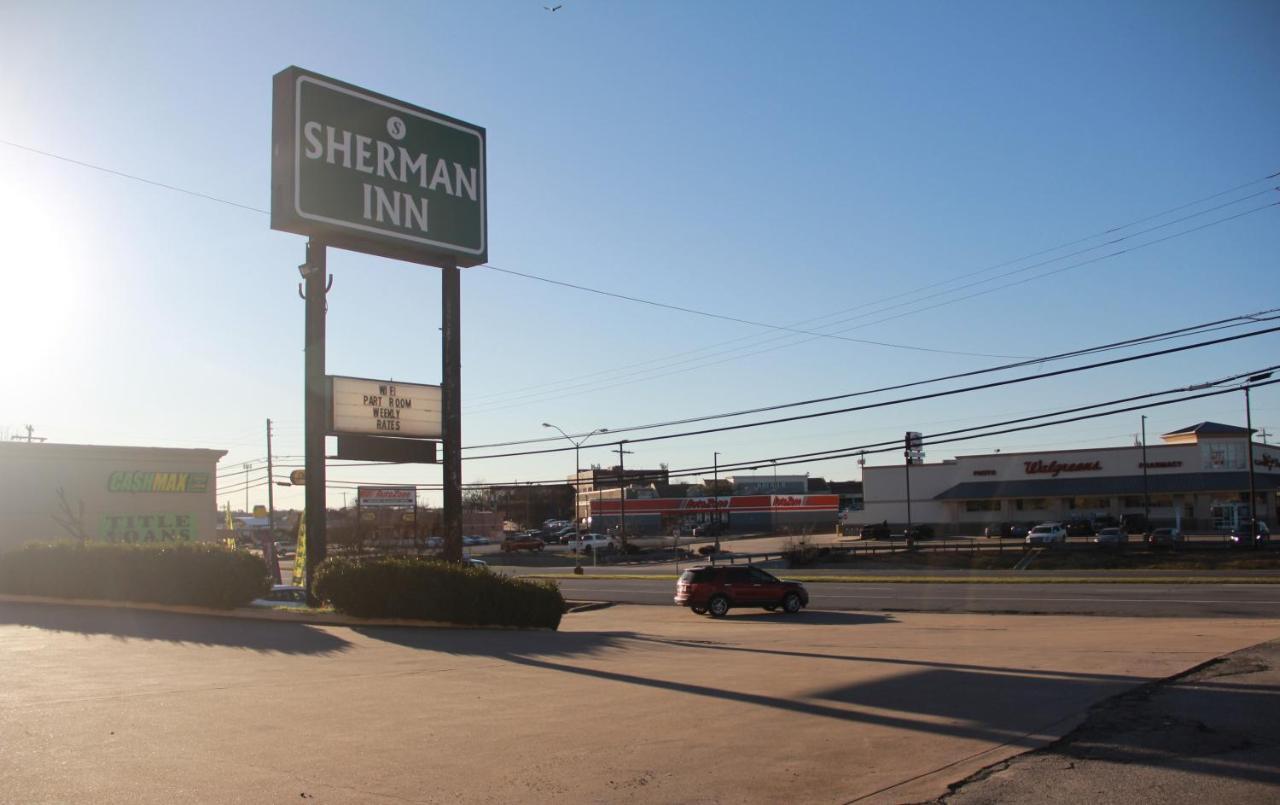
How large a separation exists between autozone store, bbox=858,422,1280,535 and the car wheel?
54720mm

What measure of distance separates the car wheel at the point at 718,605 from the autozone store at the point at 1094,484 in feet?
180

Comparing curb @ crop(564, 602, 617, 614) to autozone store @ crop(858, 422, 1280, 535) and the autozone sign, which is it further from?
autozone store @ crop(858, 422, 1280, 535)

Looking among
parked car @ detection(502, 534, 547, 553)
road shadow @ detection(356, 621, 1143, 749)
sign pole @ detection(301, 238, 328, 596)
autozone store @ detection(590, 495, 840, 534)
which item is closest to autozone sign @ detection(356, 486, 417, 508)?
parked car @ detection(502, 534, 547, 553)

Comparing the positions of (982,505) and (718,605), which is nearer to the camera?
(718,605)

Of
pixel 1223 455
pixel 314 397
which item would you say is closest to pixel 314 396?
pixel 314 397

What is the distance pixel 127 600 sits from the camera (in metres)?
23.0

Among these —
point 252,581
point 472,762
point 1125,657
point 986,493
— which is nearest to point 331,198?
point 252,581

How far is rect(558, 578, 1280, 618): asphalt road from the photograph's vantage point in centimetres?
2853

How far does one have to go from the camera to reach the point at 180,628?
18.7 meters

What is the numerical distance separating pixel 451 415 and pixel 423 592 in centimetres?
404

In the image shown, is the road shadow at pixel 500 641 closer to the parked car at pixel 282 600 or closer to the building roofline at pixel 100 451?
the parked car at pixel 282 600

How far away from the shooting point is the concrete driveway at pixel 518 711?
7578 mm

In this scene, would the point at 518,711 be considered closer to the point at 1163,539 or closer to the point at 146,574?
the point at 146,574

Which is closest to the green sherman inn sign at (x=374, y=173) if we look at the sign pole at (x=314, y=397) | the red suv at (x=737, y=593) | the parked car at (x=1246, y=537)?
the sign pole at (x=314, y=397)
